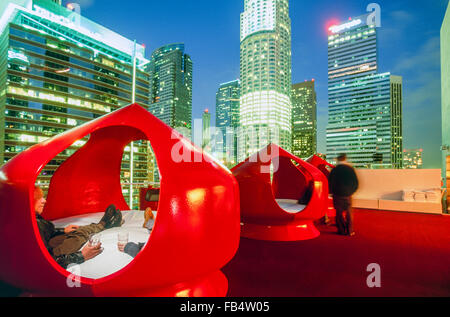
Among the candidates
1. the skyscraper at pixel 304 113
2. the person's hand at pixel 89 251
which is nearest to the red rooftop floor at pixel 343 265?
the person's hand at pixel 89 251

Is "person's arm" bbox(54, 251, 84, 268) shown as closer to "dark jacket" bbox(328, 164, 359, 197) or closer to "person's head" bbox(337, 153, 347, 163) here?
"dark jacket" bbox(328, 164, 359, 197)

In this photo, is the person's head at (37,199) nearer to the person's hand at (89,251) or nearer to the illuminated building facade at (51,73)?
the person's hand at (89,251)

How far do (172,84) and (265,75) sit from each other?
51.9 m

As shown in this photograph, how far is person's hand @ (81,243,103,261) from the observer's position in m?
1.94

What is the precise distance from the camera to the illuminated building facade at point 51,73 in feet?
180

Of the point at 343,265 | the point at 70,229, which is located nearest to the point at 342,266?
the point at 343,265

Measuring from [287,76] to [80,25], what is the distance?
212 ft

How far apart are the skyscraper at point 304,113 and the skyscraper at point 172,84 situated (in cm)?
5364

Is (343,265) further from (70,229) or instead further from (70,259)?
(70,229)

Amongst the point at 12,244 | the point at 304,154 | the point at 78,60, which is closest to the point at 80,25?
the point at 78,60

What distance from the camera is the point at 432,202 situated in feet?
23.0
